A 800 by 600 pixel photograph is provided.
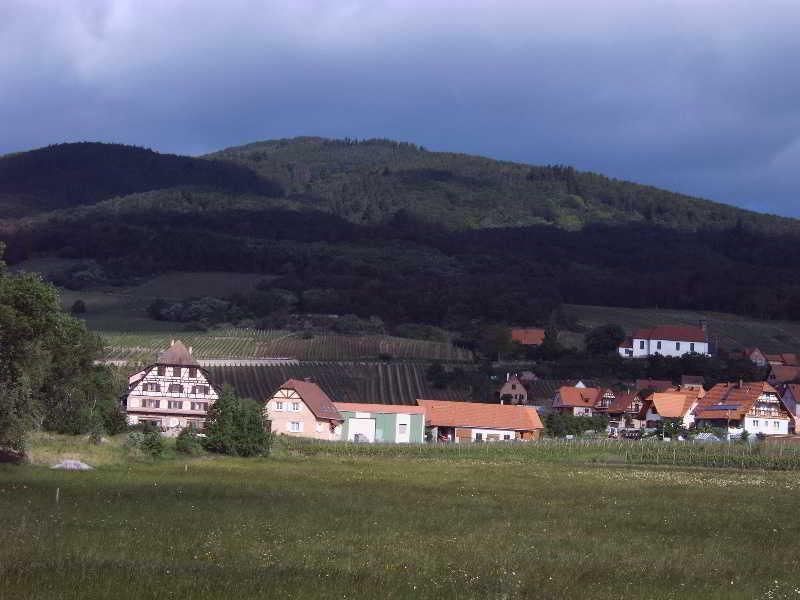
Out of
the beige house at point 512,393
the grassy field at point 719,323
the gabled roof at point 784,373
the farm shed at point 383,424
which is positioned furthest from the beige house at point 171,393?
the grassy field at point 719,323

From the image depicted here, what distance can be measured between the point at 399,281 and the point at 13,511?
6287 inches

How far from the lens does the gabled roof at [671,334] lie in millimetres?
140125

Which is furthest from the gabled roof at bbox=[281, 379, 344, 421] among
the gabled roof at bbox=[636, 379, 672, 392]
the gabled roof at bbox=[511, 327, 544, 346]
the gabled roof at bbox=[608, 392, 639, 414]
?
the gabled roof at bbox=[511, 327, 544, 346]

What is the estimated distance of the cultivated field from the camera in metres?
111

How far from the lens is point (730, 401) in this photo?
292 ft

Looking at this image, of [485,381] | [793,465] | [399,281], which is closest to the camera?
[793,465]

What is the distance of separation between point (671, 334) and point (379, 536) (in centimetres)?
12128

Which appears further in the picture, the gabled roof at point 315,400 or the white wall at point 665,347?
the white wall at point 665,347

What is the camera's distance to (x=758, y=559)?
22.6 metres

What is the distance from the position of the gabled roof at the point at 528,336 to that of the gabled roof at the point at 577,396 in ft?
106

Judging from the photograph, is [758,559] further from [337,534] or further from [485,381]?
[485,381]

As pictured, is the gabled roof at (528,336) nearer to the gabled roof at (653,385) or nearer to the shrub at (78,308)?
the gabled roof at (653,385)

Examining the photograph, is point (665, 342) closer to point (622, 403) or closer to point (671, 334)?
point (671, 334)

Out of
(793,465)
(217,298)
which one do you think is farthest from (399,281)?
(793,465)
